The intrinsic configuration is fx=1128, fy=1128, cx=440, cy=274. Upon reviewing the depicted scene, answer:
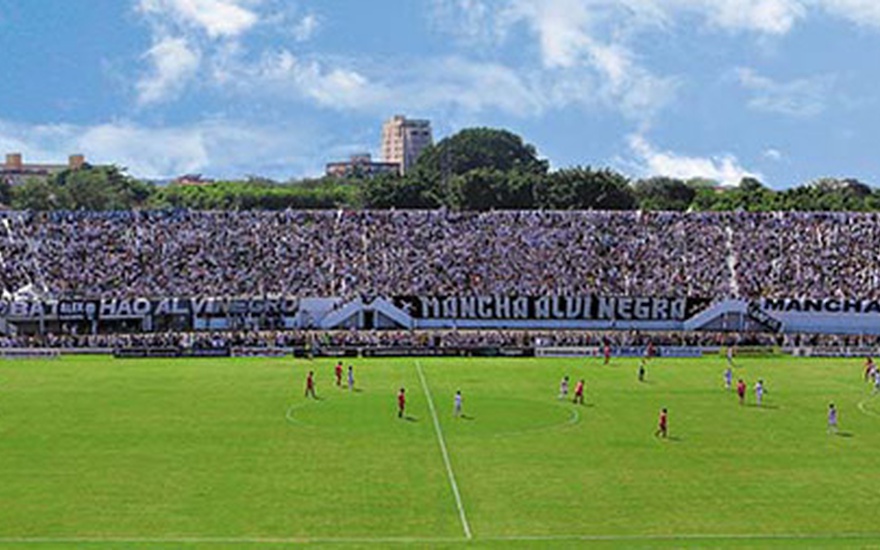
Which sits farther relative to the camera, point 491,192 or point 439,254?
point 491,192

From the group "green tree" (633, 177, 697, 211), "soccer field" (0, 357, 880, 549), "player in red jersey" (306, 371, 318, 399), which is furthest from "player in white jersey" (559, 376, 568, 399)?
"green tree" (633, 177, 697, 211)

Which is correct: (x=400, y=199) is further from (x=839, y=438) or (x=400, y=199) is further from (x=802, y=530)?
(x=802, y=530)

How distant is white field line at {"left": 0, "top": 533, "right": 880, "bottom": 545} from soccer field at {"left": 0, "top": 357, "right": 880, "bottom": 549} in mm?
75

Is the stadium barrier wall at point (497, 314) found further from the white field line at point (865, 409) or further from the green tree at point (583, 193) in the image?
the green tree at point (583, 193)

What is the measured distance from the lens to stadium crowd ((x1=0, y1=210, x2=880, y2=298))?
269ft

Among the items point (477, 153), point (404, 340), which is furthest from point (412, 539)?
point (477, 153)

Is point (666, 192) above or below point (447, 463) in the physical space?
above

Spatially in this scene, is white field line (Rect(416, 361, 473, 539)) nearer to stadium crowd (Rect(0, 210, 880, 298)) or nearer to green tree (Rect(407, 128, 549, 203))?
stadium crowd (Rect(0, 210, 880, 298))

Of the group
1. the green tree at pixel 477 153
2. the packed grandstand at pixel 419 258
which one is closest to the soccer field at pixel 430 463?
the packed grandstand at pixel 419 258

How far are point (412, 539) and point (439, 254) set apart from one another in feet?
197

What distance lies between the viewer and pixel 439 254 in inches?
3406

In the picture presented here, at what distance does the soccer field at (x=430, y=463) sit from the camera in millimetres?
27984

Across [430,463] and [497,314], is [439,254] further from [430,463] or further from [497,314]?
[430,463]

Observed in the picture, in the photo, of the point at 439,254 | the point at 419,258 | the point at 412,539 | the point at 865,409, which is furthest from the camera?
the point at 439,254
